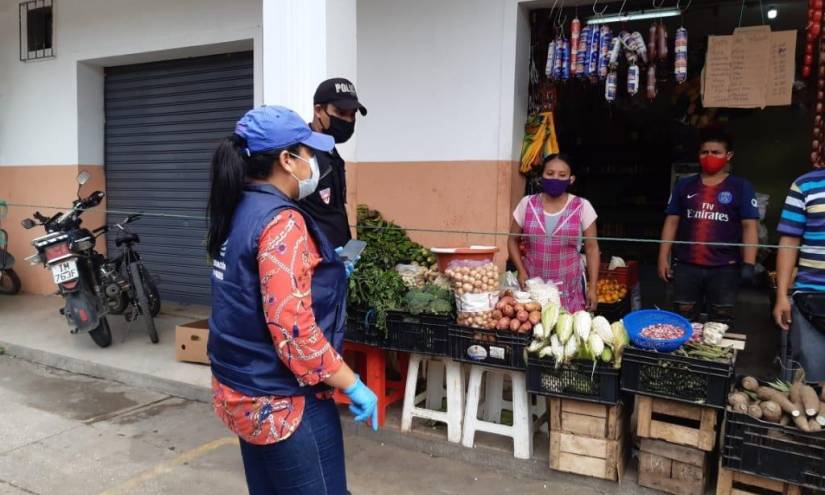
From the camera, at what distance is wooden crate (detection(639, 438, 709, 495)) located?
337cm

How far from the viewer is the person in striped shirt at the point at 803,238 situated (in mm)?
3566

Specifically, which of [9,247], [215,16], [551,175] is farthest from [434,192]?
[9,247]

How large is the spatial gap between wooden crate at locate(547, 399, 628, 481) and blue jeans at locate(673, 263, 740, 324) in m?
1.37

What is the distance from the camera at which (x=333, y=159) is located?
367cm

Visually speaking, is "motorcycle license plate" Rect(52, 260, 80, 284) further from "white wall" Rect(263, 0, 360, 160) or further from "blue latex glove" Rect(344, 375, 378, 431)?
"blue latex glove" Rect(344, 375, 378, 431)

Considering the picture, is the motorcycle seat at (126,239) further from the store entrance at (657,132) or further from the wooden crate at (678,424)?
the wooden crate at (678,424)

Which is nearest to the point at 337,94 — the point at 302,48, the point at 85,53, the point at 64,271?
the point at 302,48

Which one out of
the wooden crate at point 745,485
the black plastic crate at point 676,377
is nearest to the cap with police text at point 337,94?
the black plastic crate at point 676,377

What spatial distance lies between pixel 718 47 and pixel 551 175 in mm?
1835

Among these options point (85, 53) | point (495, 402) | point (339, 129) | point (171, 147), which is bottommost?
point (495, 402)

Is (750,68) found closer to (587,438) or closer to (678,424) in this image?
(678,424)

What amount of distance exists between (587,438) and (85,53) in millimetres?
7853

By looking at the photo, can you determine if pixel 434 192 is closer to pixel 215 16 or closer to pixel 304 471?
pixel 215 16

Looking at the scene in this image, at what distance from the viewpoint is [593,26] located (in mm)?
5223
